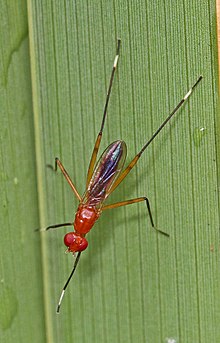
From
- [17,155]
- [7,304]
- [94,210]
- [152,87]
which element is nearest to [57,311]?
[7,304]

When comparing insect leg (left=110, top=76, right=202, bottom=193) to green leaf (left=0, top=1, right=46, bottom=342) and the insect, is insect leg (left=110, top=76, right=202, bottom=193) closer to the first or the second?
the insect

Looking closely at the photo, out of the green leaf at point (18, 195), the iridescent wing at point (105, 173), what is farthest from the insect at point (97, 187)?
the green leaf at point (18, 195)

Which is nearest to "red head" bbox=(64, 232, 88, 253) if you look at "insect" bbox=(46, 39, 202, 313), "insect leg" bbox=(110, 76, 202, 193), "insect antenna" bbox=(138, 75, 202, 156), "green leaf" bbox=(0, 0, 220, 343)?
"insect" bbox=(46, 39, 202, 313)

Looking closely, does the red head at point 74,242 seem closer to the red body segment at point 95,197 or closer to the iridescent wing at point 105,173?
the red body segment at point 95,197

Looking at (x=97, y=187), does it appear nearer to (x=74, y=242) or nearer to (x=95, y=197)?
(x=95, y=197)

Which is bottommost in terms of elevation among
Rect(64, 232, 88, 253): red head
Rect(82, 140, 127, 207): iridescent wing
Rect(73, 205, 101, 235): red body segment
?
Rect(64, 232, 88, 253): red head

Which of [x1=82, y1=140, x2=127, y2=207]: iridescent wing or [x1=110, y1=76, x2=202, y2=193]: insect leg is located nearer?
[x1=110, y1=76, x2=202, y2=193]: insect leg
